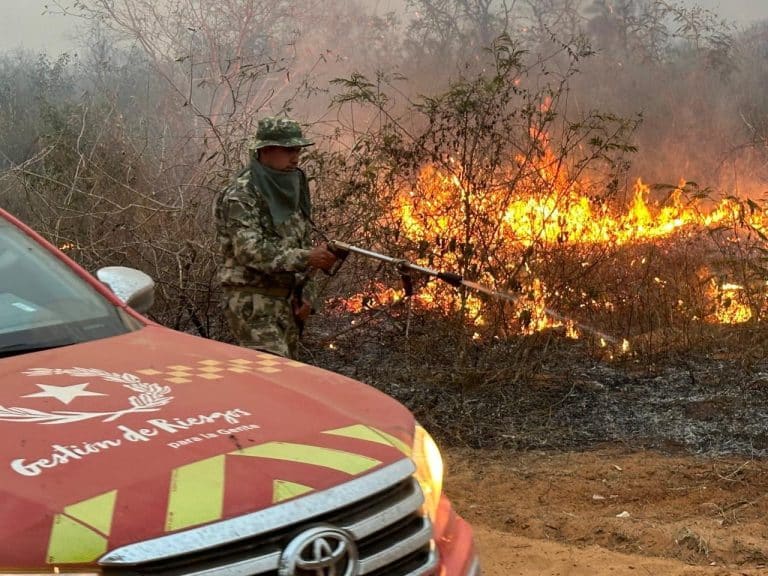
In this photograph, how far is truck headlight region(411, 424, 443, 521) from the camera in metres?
2.33

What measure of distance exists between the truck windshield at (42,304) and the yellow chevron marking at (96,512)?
92 cm

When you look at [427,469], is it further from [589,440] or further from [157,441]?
[589,440]

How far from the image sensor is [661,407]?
19.2 ft

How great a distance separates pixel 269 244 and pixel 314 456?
2620 mm

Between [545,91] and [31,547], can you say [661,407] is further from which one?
[31,547]

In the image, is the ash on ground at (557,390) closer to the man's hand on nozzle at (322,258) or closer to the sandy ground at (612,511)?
the sandy ground at (612,511)

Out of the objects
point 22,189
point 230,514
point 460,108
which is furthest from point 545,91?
point 230,514

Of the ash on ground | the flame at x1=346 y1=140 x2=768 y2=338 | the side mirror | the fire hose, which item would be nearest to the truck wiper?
the side mirror

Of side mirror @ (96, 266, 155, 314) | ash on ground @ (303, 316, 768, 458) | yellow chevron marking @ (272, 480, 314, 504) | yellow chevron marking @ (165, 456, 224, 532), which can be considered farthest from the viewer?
ash on ground @ (303, 316, 768, 458)

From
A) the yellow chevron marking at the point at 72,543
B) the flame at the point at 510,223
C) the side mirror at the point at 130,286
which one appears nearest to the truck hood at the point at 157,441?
the yellow chevron marking at the point at 72,543

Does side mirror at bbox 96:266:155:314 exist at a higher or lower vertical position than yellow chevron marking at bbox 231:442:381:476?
higher

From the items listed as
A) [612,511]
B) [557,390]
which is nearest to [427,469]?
[612,511]

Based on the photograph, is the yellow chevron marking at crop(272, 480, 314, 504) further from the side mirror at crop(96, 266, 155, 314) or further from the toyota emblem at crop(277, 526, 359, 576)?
the side mirror at crop(96, 266, 155, 314)

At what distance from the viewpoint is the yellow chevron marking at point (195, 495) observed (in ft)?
5.70
